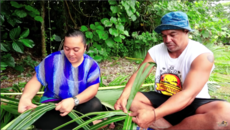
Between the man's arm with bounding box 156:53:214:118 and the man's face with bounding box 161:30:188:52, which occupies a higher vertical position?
the man's face with bounding box 161:30:188:52

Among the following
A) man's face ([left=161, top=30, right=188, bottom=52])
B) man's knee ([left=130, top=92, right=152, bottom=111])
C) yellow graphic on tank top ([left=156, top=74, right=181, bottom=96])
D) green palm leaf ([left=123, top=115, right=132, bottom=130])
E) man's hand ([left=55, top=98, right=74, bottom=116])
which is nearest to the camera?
green palm leaf ([left=123, top=115, right=132, bottom=130])

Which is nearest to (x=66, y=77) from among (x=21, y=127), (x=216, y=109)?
(x=21, y=127)

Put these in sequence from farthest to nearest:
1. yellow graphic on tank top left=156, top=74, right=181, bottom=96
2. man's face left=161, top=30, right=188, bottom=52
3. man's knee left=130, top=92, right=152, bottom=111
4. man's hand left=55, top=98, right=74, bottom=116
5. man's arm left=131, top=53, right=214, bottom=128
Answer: man's knee left=130, top=92, right=152, bottom=111
yellow graphic on tank top left=156, top=74, right=181, bottom=96
man's face left=161, top=30, right=188, bottom=52
man's hand left=55, top=98, right=74, bottom=116
man's arm left=131, top=53, right=214, bottom=128

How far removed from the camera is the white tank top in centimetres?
118

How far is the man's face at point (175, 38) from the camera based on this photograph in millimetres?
1168

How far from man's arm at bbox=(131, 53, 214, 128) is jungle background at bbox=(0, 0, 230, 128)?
42.4 inches

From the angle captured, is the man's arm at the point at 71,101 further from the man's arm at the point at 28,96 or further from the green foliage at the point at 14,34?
the green foliage at the point at 14,34

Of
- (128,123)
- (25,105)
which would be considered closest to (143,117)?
(128,123)

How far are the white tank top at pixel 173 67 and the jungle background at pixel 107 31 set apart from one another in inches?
31.3

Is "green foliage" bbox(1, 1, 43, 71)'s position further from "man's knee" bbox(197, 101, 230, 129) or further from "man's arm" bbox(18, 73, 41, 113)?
"man's knee" bbox(197, 101, 230, 129)

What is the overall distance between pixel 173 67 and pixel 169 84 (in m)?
0.14

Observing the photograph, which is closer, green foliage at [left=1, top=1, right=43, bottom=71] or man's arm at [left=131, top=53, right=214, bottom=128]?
man's arm at [left=131, top=53, right=214, bottom=128]

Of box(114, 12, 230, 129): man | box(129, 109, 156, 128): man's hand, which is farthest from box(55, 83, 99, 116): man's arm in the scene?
box(129, 109, 156, 128): man's hand

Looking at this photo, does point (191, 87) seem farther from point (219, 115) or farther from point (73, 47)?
point (73, 47)
